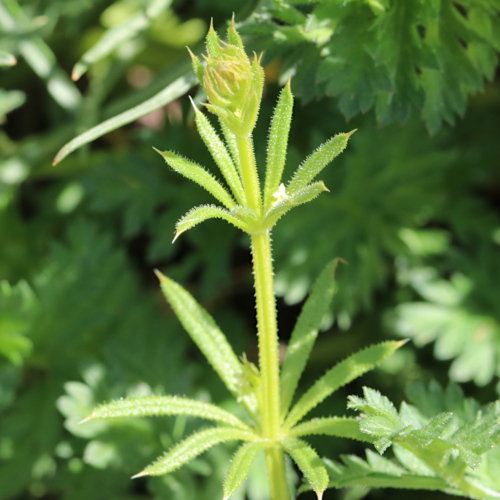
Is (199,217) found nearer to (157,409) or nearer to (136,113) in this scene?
(157,409)

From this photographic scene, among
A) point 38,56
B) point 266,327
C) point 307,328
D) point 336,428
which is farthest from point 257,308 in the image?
point 38,56

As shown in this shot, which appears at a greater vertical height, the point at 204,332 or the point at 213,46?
the point at 213,46

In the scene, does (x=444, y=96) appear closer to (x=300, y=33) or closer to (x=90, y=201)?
(x=300, y=33)

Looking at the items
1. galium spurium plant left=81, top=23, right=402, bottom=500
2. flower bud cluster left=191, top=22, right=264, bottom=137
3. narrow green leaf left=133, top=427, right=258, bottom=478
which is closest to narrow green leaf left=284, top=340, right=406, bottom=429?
galium spurium plant left=81, top=23, right=402, bottom=500

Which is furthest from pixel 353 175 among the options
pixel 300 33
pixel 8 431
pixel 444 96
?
pixel 8 431

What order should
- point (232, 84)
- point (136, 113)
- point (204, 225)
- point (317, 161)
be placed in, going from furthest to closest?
point (204, 225) → point (136, 113) → point (317, 161) → point (232, 84)
